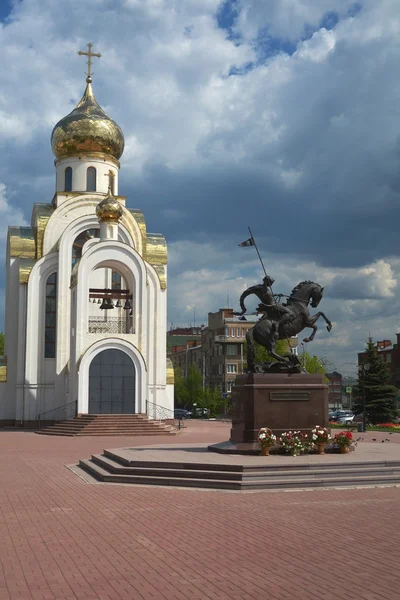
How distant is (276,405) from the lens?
16188 millimetres

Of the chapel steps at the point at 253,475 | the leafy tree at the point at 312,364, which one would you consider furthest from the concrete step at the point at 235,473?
the leafy tree at the point at 312,364

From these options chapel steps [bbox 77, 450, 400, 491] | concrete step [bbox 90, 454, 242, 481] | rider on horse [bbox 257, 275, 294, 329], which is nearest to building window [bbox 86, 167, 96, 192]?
rider on horse [bbox 257, 275, 294, 329]

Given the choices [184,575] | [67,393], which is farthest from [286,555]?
[67,393]

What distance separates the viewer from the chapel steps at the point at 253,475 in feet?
42.7

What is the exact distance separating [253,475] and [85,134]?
29.7 metres

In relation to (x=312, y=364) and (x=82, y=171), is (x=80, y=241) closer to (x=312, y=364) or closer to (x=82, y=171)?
(x=82, y=171)

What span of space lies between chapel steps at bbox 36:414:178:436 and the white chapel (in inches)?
40.4

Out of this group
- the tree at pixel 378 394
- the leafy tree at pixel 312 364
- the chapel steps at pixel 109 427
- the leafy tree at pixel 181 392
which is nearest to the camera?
the chapel steps at pixel 109 427

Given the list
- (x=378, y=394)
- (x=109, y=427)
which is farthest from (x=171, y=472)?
(x=378, y=394)

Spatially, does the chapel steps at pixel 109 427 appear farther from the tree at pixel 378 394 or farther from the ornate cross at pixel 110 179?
the tree at pixel 378 394

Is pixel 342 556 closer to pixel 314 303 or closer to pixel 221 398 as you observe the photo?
pixel 314 303

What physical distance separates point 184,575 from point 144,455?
9159 mm

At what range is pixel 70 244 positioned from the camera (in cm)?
3553

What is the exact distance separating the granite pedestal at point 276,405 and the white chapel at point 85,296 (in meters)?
15.2
